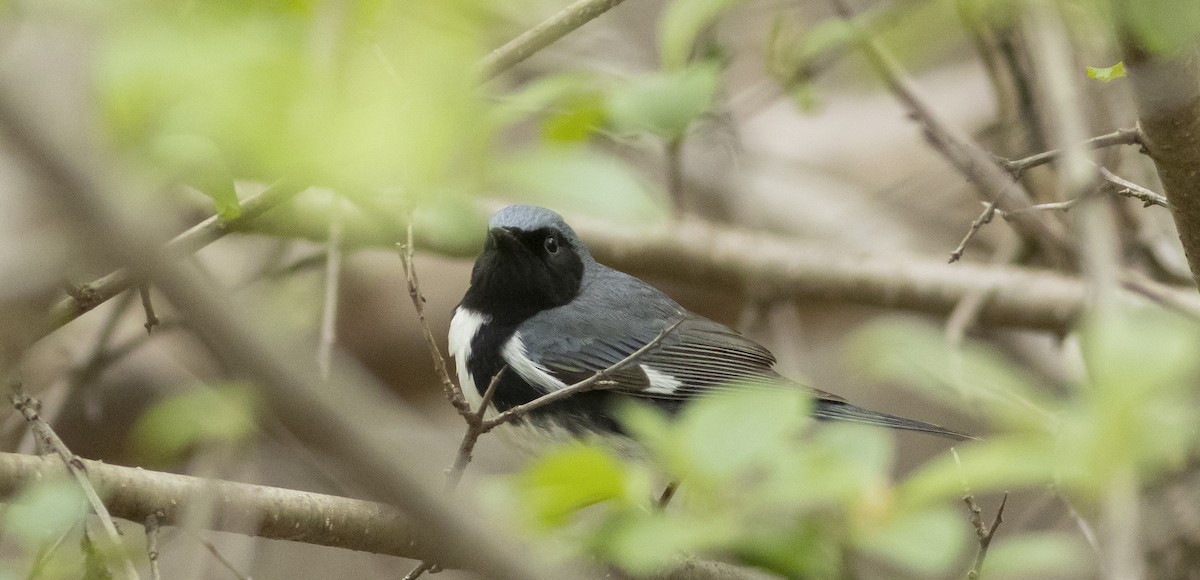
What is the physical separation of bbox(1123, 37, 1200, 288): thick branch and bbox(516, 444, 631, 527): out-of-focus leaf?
35.3 inches

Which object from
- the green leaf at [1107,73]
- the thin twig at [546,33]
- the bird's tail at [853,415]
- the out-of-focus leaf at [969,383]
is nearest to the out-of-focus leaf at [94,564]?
the thin twig at [546,33]

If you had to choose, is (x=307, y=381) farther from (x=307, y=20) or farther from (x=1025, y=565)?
(x=1025, y=565)

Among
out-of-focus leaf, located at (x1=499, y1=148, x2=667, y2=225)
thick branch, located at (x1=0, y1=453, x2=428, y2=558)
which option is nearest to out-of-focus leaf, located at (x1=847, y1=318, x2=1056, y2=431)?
out-of-focus leaf, located at (x1=499, y1=148, x2=667, y2=225)

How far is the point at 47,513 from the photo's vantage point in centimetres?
169

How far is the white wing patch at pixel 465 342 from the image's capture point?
287 centimetres

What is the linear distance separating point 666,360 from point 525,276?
431mm

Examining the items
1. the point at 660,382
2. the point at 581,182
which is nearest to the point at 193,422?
the point at 660,382

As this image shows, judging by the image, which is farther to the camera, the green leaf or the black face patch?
the black face patch

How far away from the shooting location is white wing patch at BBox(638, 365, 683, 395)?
2844 mm

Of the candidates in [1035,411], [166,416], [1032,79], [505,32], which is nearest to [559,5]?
[505,32]

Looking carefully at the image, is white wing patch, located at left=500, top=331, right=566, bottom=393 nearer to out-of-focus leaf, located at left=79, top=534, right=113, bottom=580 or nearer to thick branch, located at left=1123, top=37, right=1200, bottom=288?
out-of-focus leaf, located at left=79, top=534, right=113, bottom=580

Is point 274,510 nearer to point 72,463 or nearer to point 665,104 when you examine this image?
point 72,463

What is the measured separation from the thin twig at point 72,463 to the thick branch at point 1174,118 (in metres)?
1.61

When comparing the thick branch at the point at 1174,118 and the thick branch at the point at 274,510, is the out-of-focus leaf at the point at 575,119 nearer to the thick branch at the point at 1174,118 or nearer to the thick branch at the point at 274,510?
the thick branch at the point at 274,510
